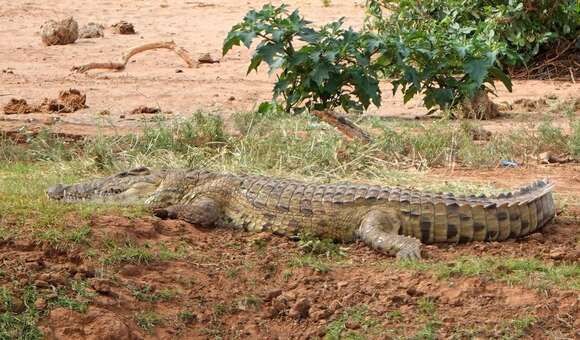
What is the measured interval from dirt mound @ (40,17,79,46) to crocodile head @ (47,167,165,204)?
28.6 ft

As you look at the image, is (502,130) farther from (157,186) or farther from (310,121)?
(157,186)

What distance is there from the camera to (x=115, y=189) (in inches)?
254

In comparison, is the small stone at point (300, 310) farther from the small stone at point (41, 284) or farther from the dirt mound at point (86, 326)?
the small stone at point (41, 284)

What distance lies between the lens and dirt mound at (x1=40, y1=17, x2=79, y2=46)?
14758 millimetres

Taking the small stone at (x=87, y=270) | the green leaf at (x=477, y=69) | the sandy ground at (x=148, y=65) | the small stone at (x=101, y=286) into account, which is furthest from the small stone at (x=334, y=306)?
the sandy ground at (x=148, y=65)

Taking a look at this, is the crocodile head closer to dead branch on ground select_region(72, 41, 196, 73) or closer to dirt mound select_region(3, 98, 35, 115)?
dirt mound select_region(3, 98, 35, 115)

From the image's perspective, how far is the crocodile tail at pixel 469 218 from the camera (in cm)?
591

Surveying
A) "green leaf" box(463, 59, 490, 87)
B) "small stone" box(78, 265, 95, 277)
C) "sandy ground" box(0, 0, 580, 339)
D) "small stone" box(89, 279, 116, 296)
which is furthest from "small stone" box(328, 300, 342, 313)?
"green leaf" box(463, 59, 490, 87)

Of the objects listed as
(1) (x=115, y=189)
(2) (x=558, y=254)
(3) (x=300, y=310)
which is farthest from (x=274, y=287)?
(1) (x=115, y=189)

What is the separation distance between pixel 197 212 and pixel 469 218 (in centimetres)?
158

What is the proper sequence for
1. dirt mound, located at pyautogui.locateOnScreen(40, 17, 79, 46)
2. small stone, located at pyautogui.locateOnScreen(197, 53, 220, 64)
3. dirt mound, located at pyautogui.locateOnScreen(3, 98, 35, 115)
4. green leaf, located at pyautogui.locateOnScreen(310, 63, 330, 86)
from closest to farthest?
1. green leaf, located at pyautogui.locateOnScreen(310, 63, 330, 86)
2. dirt mound, located at pyautogui.locateOnScreen(3, 98, 35, 115)
3. small stone, located at pyautogui.locateOnScreen(197, 53, 220, 64)
4. dirt mound, located at pyautogui.locateOnScreen(40, 17, 79, 46)

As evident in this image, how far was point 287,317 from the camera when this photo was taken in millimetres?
4914

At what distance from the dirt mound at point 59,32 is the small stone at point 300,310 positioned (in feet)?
35.0

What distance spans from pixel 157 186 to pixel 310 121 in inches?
90.7
